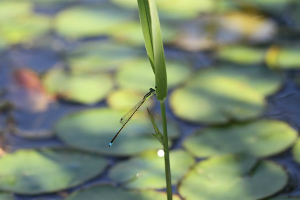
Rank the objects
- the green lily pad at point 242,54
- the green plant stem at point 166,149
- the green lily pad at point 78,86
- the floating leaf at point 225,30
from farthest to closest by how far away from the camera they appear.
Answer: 1. the floating leaf at point 225,30
2. the green lily pad at point 242,54
3. the green lily pad at point 78,86
4. the green plant stem at point 166,149

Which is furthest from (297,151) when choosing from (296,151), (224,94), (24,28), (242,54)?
(24,28)

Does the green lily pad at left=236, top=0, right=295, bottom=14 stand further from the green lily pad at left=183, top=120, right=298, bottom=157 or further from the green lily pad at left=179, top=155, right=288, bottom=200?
the green lily pad at left=179, top=155, right=288, bottom=200

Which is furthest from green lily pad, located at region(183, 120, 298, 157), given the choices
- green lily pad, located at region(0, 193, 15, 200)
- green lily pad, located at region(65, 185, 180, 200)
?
green lily pad, located at region(0, 193, 15, 200)

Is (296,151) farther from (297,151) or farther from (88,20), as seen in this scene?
(88,20)

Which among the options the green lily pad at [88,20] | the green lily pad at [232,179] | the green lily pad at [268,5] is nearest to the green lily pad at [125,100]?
the green lily pad at [232,179]

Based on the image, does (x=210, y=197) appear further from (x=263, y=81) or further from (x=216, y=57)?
(x=216, y=57)

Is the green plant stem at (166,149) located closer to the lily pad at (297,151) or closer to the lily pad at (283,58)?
the lily pad at (297,151)

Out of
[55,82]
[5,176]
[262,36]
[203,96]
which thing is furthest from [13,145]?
[262,36]

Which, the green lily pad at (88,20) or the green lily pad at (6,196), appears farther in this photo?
the green lily pad at (88,20)
